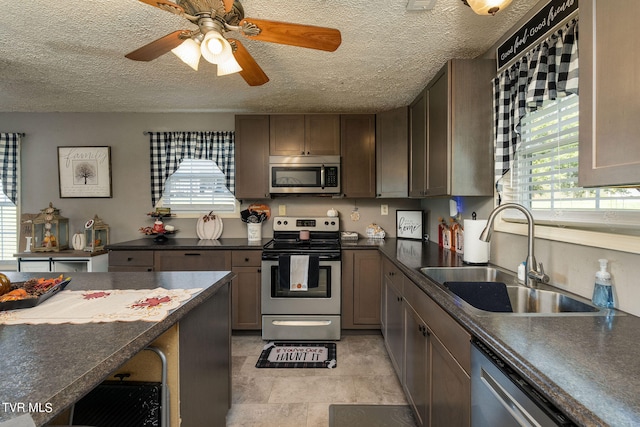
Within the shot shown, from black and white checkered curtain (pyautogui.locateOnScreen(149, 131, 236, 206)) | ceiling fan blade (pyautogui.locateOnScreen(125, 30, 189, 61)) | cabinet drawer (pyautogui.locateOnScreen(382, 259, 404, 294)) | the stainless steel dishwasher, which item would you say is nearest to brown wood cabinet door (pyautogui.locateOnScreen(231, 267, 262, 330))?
black and white checkered curtain (pyautogui.locateOnScreen(149, 131, 236, 206))

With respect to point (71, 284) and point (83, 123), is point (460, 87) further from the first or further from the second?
point (83, 123)

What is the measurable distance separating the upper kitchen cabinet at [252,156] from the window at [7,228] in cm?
268

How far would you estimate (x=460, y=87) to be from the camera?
1.85 metres

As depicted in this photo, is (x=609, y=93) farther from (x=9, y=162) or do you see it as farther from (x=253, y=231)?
(x=9, y=162)

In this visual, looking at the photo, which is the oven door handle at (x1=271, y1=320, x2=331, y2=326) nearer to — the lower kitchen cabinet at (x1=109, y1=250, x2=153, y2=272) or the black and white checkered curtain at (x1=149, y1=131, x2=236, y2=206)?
the lower kitchen cabinet at (x1=109, y1=250, x2=153, y2=272)

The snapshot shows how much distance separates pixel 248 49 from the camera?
2018 millimetres

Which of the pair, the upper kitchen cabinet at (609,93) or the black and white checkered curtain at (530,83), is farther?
the black and white checkered curtain at (530,83)

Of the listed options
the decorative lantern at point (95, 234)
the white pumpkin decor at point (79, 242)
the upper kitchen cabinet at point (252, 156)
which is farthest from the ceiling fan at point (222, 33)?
the white pumpkin decor at point (79, 242)

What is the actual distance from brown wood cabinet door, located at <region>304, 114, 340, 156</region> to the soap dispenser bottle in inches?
91.3

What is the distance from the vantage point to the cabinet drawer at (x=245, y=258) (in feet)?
9.22

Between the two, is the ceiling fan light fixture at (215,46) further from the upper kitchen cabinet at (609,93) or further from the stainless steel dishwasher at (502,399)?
the stainless steel dishwasher at (502,399)

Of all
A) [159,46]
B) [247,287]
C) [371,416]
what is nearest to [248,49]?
[159,46]

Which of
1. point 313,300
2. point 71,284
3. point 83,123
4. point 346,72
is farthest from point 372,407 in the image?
point 83,123

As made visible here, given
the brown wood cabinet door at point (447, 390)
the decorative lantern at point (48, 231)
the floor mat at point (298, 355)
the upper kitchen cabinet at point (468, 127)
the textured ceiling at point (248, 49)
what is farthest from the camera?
the decorative lantern at point (48, 231)
